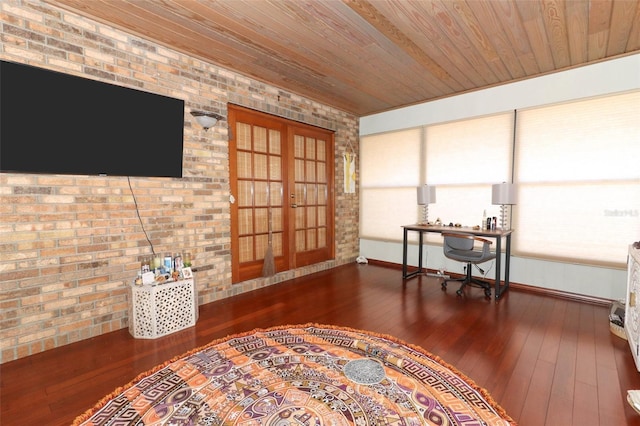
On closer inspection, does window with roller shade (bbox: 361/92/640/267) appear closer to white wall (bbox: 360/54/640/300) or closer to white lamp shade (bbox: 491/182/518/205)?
white wall (bbox: 360/54/640/300)

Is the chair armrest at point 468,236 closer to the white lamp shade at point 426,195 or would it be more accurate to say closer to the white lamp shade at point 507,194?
the white lamp shade at point 507,194

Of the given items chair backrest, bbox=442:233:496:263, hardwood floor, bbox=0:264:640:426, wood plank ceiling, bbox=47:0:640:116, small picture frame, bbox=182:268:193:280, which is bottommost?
hardwood floor, bbox=0:264:640:426

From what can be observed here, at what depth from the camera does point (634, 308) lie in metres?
2.28

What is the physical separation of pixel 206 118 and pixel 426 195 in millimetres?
3159

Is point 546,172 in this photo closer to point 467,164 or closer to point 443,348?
point 467,164

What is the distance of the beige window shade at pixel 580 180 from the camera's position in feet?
10.6

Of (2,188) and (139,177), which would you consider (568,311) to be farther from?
(2,188)

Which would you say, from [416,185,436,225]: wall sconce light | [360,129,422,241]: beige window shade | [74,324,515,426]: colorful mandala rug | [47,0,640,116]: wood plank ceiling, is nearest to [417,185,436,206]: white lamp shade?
[416,185,436,225]: wall sconce light

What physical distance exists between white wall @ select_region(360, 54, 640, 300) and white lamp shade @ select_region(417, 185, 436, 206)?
0.78 meters

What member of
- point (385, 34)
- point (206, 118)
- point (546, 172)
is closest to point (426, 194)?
point (546, 172)

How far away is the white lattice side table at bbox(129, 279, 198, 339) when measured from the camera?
2607 millimetres

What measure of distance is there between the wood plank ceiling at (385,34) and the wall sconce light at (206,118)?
631 mm

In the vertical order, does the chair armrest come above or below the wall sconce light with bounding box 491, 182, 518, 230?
below

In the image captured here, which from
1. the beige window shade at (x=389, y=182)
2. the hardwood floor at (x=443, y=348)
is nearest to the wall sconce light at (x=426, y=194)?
the beige window shade at (x=389, y=182)
